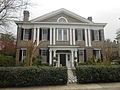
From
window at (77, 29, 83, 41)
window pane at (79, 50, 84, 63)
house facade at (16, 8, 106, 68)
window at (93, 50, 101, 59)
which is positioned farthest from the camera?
window at (77, 29, 83, 41)

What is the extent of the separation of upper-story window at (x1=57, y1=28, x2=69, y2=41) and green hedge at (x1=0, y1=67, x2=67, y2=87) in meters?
12.5

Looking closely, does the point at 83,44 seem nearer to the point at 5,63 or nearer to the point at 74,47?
the point at 74,47

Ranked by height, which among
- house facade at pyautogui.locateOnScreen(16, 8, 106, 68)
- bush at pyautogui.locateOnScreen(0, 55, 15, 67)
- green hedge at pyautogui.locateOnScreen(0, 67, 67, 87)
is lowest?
green hedge at pyautogui.locateOnScreen(0, 67, 67, 87)

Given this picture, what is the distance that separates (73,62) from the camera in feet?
76.2

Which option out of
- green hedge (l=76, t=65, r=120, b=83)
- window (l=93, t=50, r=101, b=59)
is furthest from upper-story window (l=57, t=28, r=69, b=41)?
green hedge (l=76, t=65, r=120, b=83)

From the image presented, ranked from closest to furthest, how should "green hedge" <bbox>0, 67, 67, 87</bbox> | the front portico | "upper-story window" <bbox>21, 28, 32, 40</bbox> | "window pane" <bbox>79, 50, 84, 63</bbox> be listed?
"green hedge" <bbox>0, 67, 67, 87</bbox>
the front portico
"window pane" <bbox>79, 50, 84, 63</bbox>
"upper-story window" <bbox>21, 28, 32, 40</bbox>

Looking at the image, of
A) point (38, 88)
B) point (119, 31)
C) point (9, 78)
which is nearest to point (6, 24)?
point (9, 78)

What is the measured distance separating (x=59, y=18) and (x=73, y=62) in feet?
24.6

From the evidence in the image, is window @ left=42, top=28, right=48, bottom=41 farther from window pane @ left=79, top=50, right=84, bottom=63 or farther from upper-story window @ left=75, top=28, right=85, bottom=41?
window pane @ left=79, top=50, right=84, bottom=63

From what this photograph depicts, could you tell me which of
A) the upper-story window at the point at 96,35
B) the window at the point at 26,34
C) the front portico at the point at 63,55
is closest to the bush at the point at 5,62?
the window at the point at 26,34

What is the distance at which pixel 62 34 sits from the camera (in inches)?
952

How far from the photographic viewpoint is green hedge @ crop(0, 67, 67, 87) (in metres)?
11.1

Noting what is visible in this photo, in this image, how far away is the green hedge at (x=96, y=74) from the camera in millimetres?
12031

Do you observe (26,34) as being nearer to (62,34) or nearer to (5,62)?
(5,62)
